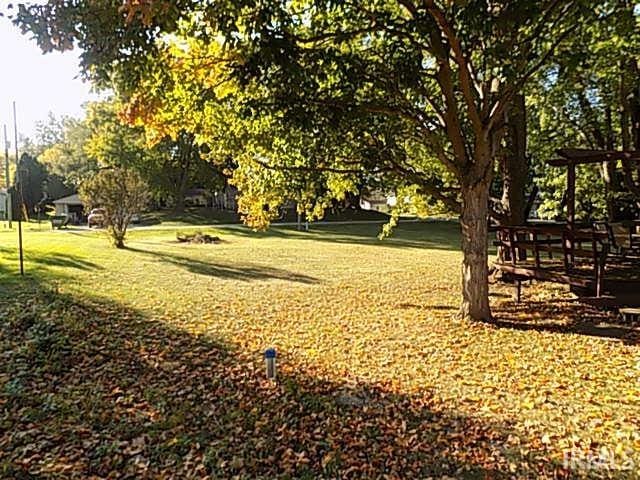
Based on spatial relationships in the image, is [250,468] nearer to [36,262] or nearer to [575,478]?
[575,478]

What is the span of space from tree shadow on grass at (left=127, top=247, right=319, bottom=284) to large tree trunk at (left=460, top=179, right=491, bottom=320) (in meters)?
5.08

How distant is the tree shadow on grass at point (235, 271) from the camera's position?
12264 millimetres

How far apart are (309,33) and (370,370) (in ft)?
16.0

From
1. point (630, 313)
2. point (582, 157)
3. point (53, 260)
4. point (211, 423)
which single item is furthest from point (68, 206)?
point (630, 313)

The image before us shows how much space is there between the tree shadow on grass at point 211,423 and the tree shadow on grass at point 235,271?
6.34 m

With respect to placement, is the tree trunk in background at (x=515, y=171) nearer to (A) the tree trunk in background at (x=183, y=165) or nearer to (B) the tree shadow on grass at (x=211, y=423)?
(B) the tree shadow on grass at (x=211, y=423)

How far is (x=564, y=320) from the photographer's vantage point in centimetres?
749

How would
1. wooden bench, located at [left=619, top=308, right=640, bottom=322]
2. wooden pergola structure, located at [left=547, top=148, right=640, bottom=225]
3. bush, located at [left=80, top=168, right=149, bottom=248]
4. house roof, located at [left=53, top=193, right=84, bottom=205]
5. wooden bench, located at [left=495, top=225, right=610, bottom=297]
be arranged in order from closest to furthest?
wooden bench, located at [left=619, top=308, right=640, bottom=322] < wooden bench, located at [left=495, top=225, right=610, bottom=297] < wooden pergola structure, located at [left=547, top=148, right=640, bottom=225] < bush, located at [left=80, top=168, right=149, bottom=248] < house roof, located at [left=53, top=193, right=84, bottom=205]

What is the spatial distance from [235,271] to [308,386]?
8843mm

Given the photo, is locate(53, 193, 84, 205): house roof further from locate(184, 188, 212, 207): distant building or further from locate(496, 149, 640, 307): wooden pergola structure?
locate(496, 149, 640, 307): wooden pergola structure

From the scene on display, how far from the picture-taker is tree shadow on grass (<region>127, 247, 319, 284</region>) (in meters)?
12.3

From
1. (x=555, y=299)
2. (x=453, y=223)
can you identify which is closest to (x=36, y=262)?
(x=555, y=299)

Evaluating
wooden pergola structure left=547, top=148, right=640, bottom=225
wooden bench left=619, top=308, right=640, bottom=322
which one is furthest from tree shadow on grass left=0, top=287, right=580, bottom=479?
wooden pergola structure left=547, top=148, right=640, bottom=225

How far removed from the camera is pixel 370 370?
5324 millimetres
